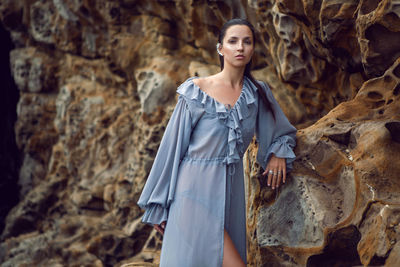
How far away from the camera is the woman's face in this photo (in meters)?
2.99

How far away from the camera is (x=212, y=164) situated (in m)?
2.92

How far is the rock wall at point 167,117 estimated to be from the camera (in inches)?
114

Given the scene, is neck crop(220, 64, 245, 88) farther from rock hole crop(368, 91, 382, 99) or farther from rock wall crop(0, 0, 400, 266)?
rock hole crop(368, 91, 382, 99)

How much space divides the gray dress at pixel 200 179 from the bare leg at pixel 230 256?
0.14 ft


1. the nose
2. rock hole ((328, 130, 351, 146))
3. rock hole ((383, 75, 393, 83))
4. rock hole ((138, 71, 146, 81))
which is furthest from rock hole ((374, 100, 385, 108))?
rock hole ((138, 71, 146, 81))

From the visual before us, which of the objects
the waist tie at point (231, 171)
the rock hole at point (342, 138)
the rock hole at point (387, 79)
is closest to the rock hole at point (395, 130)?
the rock hole at point (342, 138)

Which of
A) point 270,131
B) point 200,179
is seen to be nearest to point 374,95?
point 270,131

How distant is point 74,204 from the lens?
705 cm

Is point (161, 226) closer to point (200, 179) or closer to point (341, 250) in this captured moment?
point (200, 179)

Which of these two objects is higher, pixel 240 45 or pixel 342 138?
pixel 240 45

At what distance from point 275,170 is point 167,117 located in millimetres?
3006

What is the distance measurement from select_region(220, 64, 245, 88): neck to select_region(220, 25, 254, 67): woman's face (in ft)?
0.16

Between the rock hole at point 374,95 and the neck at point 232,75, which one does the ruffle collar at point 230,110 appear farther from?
the rock hole at point 374,95

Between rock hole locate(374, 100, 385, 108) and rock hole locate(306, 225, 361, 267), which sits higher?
rock hole locate(374, 100, 385, 108)
